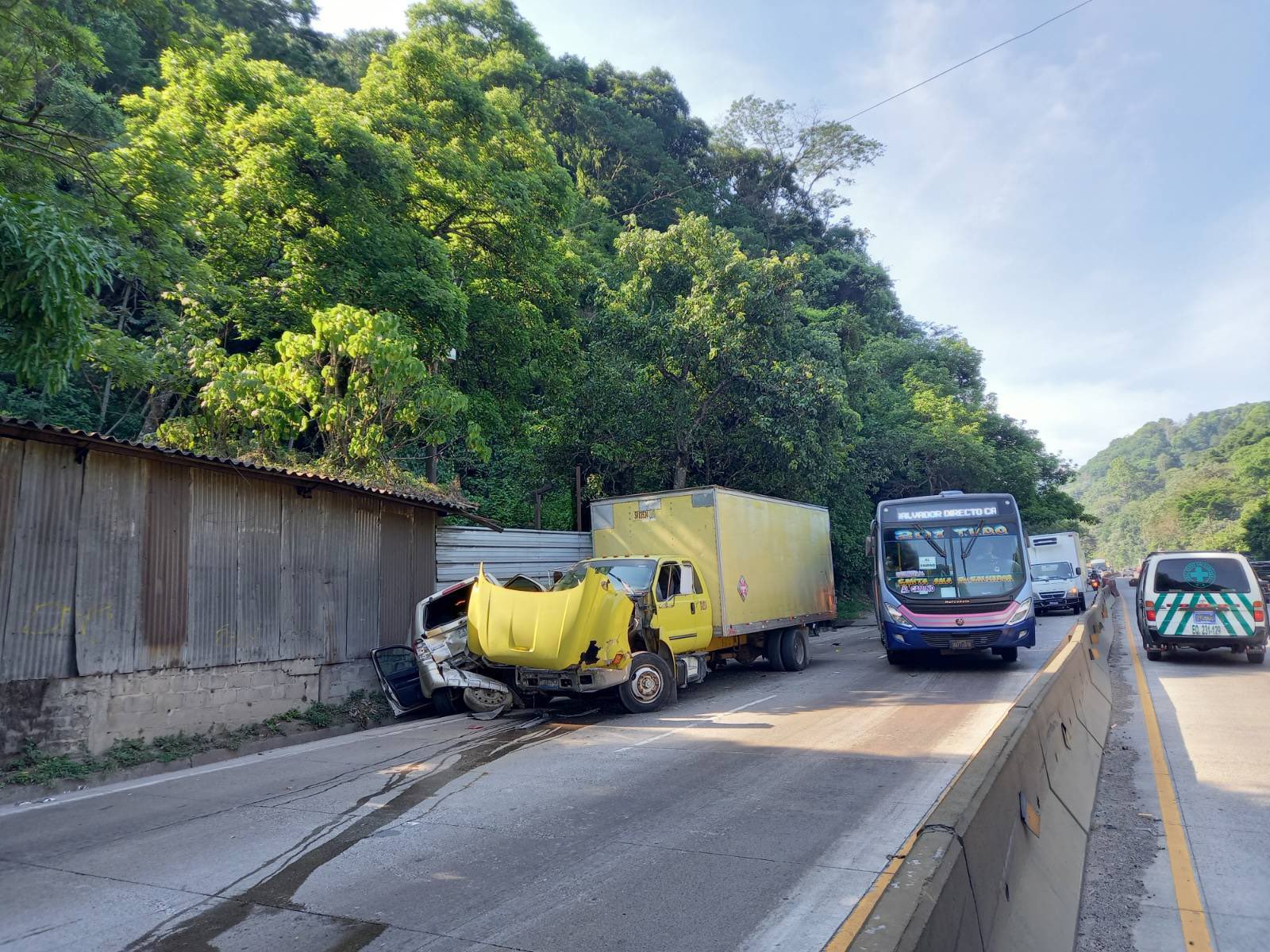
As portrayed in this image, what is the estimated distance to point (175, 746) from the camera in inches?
345

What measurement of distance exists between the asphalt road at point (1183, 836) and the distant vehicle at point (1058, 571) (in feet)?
62.0

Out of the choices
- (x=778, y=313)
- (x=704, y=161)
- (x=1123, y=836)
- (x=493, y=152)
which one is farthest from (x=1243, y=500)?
(x=1123, y=836)

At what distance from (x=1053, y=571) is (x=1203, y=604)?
49.5 ft

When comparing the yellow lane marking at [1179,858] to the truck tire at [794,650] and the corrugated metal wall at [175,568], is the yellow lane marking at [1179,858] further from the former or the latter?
the corrugated metal wall at [175,568]

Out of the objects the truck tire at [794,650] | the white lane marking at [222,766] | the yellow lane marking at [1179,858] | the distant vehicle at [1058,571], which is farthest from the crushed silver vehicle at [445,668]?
the distant vehicle at [1058,571]

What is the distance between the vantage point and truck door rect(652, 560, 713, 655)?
11.8 meters

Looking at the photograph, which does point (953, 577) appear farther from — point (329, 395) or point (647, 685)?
point (329, 395)

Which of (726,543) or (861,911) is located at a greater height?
(726,543)

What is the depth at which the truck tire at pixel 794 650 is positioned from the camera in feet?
50.5

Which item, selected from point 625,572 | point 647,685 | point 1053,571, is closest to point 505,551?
point 625,572

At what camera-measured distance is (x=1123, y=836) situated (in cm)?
602

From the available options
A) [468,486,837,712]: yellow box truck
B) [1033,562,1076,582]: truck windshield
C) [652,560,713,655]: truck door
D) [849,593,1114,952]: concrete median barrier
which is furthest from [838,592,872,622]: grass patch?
[849,593,1114,952]: concrete median barrier

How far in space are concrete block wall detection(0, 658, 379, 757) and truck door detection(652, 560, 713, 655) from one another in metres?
4.56

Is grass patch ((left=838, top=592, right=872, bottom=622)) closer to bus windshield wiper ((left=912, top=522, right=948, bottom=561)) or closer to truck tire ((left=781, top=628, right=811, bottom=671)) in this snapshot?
truck tire ((left=781, top=628, right=811, bottom=671))
